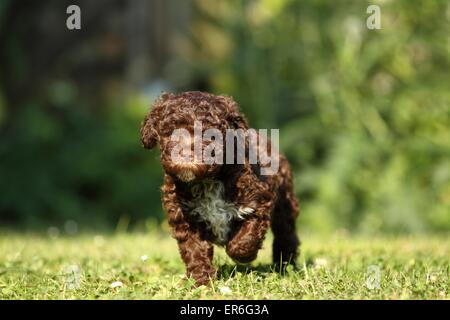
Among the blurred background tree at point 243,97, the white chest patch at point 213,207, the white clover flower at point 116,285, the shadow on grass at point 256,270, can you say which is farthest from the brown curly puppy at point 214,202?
the blurred background tree at point 243,97

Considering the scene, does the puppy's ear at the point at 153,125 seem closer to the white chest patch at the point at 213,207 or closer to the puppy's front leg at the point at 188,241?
the puppy's front leg at the point at 188,241

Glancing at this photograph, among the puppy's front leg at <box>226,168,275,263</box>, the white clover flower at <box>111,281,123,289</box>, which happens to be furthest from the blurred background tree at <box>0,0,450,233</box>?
the white clover flower at <box>111,281,123,289</box>

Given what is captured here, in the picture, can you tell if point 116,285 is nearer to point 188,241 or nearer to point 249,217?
point 188,241

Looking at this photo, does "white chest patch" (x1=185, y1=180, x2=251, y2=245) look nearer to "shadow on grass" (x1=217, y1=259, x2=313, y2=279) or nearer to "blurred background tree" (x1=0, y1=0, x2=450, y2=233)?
"shadow on grass" (x1=217, y1=259, x2=313, y2=279)

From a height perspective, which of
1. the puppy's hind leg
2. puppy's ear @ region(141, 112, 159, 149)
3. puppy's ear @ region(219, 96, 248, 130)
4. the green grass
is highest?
puppy's ear @ region(219, 96, 248, 130)

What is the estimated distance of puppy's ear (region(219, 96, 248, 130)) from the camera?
181 inches

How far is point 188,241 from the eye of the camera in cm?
478

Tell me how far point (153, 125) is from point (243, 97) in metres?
7.59

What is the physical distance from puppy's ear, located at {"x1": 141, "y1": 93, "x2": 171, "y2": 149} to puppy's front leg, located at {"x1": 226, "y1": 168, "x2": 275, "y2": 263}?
58 centimetres

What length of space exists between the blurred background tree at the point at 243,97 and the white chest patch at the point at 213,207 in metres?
5.72

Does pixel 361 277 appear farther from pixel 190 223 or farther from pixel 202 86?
pixel 202 86

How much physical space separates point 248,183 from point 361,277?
3.02 feet

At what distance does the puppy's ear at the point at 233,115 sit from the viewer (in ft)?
15.1
